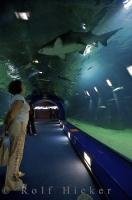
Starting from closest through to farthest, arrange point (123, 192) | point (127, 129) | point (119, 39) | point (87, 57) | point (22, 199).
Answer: point (123, 192) < point (22, 199) < point (119, 39) < point (87, 57) < point (127, 129)

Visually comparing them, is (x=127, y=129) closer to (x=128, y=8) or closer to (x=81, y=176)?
(x=128, y=8)

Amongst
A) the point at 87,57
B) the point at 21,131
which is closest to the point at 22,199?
the point at 21,131

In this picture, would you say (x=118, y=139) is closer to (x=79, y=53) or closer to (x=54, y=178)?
(x=79, y=53)

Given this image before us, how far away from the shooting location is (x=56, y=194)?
495 centimetres

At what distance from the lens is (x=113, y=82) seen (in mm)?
17422

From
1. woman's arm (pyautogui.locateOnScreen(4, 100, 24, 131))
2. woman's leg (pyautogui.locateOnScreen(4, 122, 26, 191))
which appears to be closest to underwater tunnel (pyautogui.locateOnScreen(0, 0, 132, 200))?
woman's leg (pyautogui.locateOnScreen(4, 122, 26, 191))

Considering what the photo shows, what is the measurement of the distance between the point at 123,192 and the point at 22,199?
1.56 m

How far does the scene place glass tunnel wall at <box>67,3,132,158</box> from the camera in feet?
30.7

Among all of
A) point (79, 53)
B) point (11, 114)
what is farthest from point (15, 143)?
point (79, 53)

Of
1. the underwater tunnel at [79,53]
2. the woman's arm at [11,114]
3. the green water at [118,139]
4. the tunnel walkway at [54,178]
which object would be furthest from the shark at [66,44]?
the green water at [118,139]

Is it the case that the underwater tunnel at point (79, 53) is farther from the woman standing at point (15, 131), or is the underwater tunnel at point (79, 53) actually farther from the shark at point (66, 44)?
the woman standing at point (15, 131)

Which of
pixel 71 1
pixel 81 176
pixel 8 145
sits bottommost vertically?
pixel 81 176

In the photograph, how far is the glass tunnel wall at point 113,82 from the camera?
936 cm

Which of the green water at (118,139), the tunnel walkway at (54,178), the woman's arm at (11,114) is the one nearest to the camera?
the woman's arm at (11,114)
